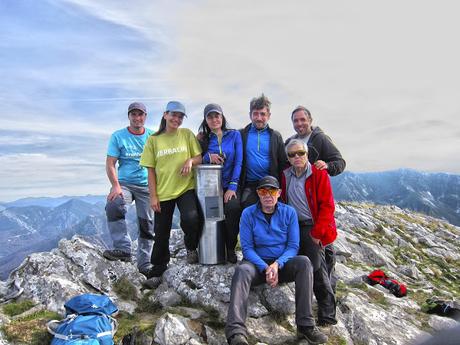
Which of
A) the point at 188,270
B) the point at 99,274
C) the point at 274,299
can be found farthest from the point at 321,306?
the point at 99,274

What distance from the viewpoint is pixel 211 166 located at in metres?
9.77

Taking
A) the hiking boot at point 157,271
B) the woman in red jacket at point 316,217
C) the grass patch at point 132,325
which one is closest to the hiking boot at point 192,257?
the hiking boot at point 157,271

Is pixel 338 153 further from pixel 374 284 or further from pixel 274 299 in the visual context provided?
pixel 374 284

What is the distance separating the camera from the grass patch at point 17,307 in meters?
8.49

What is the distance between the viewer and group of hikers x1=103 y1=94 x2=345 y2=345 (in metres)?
8.25

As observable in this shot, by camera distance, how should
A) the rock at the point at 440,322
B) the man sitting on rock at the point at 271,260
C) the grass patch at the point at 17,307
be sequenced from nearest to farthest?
the man sitting on rock at the point at 271,260
the grass patch at the point at 17,307
the rock at the point at 440,322

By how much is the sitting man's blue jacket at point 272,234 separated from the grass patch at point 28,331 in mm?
4836

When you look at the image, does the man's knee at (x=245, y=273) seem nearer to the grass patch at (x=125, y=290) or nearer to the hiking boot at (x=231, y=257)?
the hiking boot at (x=231, y=257)

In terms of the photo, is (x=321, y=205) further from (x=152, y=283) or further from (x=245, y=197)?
(x=152, y=283)

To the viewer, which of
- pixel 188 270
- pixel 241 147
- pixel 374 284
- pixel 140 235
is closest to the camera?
pixel 241 147

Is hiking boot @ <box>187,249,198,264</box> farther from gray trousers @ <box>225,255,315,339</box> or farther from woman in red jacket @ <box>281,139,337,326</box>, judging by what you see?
woman in red jacket @ <box>281,139,337,326</box>

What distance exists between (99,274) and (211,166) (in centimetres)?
481

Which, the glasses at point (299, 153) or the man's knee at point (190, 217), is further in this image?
the man's knee at point (190, 217)

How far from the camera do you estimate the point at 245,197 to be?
9.66 meters
